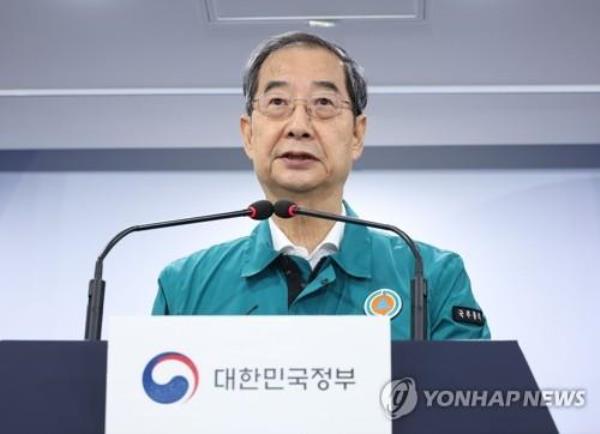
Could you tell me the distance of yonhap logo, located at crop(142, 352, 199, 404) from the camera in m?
1.02

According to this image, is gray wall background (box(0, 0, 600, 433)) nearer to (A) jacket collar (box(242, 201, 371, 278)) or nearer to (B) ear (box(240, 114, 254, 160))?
(B) ear (box(240, 114, 254, 160))

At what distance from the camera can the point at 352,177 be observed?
397 cm

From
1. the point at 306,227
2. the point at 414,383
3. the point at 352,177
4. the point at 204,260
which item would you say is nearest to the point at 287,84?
the point at 306,227

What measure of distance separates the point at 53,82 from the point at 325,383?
9.92ft

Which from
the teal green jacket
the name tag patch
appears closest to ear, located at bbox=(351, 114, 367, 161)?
the teal green jacket

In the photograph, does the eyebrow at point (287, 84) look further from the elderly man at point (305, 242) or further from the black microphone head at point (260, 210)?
the black microphone head at point (260, 210)

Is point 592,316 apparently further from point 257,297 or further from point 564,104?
point 257,297

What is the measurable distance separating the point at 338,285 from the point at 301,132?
364 mm

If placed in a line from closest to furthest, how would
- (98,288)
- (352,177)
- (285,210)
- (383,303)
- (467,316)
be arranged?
(98,288) → (285,210) → (467,316) → (383,303) → (352,177)

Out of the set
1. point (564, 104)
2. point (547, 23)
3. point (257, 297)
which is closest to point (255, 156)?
point (257, 297)

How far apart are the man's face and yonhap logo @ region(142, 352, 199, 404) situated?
96 cm

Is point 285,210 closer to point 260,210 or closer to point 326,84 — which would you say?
point 260,210

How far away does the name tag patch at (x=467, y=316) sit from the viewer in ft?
5.53

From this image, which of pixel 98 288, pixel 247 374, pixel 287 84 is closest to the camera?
pixel 247 374
